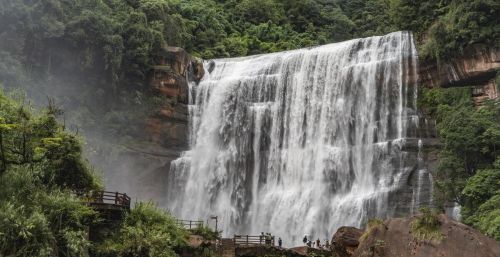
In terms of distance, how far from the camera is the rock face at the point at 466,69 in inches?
1411

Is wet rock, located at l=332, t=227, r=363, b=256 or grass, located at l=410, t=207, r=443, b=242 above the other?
grass, located at l=410, t=207, r=443, b=242

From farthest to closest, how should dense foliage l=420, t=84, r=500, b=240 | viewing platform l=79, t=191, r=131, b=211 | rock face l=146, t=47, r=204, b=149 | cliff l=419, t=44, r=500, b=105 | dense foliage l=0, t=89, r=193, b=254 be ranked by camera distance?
rock face l=146, t=47, r=204, b=149, cliff l=419, t=44, r=500, b=105, dense foliage l=420, t=84, r=500, b=240, viewing platform l=79, t=191, r=131, b=211, dense foliage l=0, t=89, r=193, b=254

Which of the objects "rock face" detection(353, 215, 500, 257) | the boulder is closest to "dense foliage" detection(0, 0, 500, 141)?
the boulder

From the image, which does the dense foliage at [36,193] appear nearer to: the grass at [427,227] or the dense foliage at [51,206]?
the dense foliage at [51,206]

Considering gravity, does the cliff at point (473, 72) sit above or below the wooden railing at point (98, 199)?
above

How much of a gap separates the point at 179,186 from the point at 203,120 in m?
5.72

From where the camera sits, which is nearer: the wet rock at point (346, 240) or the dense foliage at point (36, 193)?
the dense foliage at point (36, 193)

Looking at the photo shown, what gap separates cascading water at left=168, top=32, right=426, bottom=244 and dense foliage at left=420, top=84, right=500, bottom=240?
358cm

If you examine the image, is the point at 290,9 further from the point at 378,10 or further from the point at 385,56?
the point at 385,56

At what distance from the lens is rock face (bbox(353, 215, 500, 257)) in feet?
64.7

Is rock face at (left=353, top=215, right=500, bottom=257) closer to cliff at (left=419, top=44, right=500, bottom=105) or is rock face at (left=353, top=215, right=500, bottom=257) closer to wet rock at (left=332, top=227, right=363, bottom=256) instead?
wet rock at (left=332, top=227, right=363, bottom=256)

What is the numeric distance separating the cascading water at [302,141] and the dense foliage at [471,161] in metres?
3.58

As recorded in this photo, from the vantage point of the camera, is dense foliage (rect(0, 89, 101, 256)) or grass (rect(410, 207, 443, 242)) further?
grass (rect(410, 207, 443, 242))


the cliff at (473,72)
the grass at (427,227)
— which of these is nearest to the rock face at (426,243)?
the grass at (427,227)
